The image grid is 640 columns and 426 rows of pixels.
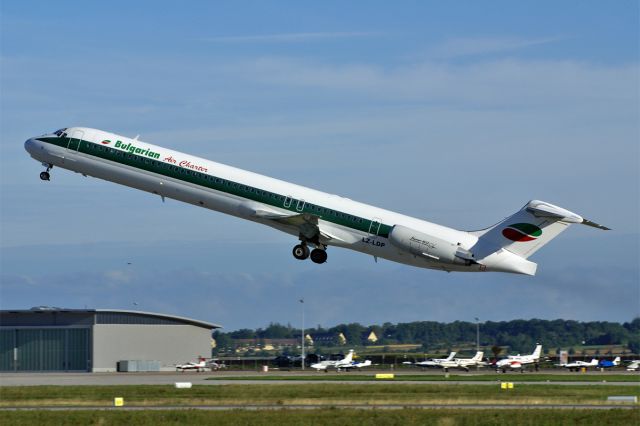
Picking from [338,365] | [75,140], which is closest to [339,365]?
[338,365]

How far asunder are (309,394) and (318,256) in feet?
26.9

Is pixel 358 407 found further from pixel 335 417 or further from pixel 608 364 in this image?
pixel 608 364

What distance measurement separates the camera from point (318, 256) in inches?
2180

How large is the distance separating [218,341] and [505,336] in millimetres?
52119

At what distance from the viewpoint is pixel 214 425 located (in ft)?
116

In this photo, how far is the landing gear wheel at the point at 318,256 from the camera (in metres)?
55.3

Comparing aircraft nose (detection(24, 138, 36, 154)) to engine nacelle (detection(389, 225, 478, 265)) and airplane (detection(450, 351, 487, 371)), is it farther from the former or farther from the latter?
airplane (detection(450, 351, 487, 371))

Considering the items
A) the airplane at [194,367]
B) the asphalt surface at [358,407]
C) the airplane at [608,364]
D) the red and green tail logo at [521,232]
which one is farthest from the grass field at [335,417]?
the airplane at [608,364]

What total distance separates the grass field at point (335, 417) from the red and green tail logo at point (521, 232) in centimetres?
1495

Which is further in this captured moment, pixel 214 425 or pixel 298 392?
pixel 298 392

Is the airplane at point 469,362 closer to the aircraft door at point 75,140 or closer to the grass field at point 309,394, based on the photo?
the grass field at point 309,394

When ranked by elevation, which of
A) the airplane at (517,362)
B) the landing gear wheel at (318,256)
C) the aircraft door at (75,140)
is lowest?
the airplane at (517,362)

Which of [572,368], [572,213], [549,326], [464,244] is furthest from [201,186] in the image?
[549,326]

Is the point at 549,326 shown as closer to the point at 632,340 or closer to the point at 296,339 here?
the point at 632,340
